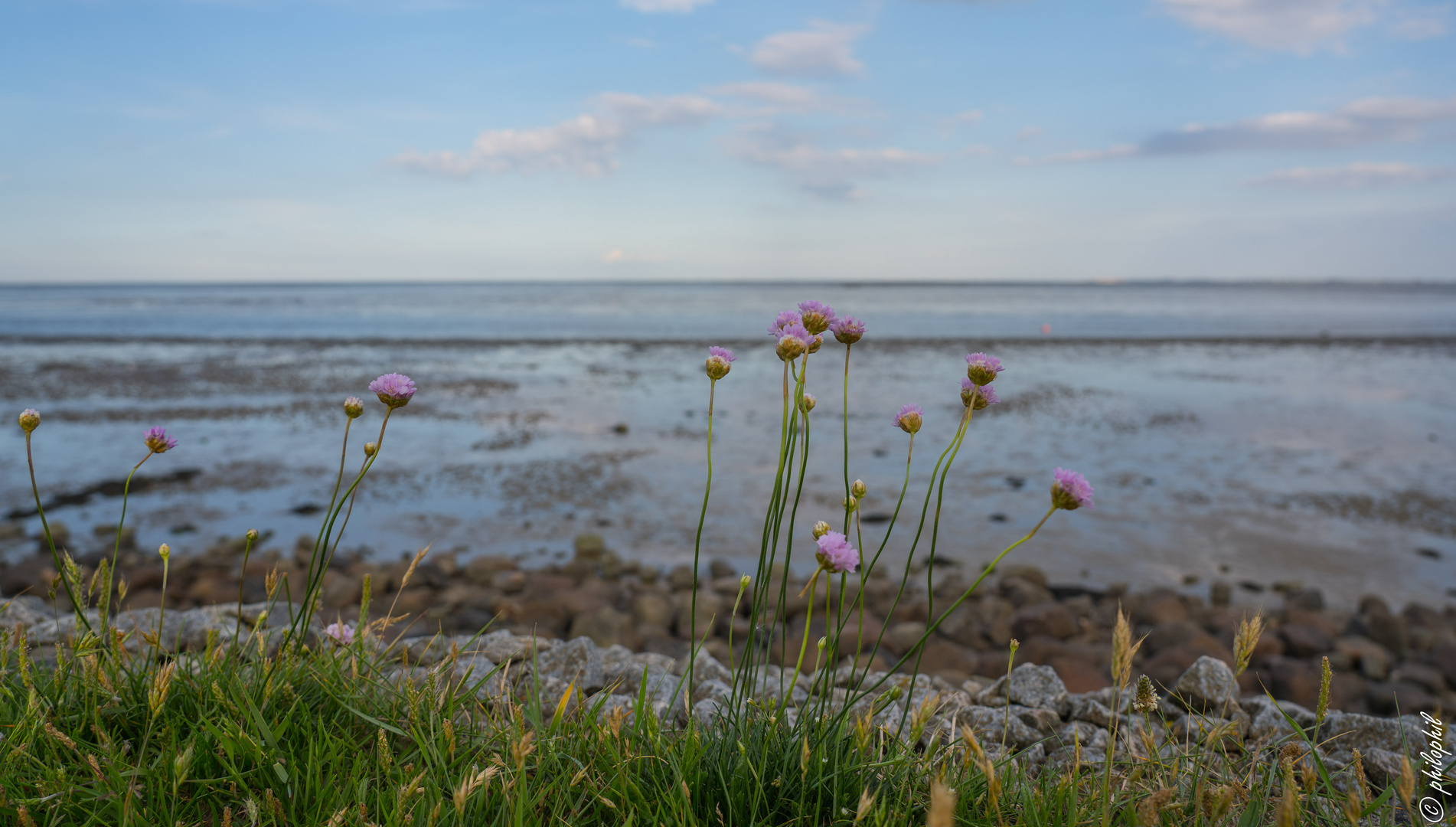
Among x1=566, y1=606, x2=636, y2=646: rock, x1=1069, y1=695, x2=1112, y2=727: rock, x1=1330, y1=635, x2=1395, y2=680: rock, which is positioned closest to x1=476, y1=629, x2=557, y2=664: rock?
x1=566, y1=606, x2=636, y2=646: rock

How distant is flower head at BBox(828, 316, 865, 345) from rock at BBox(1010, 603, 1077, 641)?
3899 millimetres

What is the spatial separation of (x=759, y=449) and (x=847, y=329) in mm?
8378

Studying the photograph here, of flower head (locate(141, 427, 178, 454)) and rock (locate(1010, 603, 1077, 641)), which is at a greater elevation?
flower head (locate(141, 427, 178, 454))

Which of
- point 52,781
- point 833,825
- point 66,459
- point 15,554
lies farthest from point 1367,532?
point 66,459

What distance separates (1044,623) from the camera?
513cm

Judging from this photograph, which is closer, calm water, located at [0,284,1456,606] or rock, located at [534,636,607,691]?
rock, located at [534,636,607,691]

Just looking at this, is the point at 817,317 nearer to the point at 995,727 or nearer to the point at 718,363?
the point at 718,363

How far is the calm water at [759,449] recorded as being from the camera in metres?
7.09

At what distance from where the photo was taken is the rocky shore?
A: 438cm

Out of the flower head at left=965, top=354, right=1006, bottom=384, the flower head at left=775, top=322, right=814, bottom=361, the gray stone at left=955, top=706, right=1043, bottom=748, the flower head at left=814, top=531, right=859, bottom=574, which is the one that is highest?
the flower head at left=775, top=322, right=814, bottom=361

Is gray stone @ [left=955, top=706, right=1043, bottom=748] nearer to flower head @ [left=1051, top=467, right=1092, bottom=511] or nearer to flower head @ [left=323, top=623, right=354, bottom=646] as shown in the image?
flower head @ [left=1051, top=467, right=1092, bottom=511]

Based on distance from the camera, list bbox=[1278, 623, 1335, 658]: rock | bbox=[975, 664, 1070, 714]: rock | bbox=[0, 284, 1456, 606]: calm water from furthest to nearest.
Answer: bbox=[0, 284, 1456, 606]: calm water, bbox=[1278, 623, 1335, 658]: rock, bbox=[975, 664, 1070, 714]: rock

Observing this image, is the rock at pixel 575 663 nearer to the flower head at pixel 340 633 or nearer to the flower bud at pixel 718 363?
the flower head at pixel 340 633

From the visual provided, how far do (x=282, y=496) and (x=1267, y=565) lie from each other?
9.33 metres
